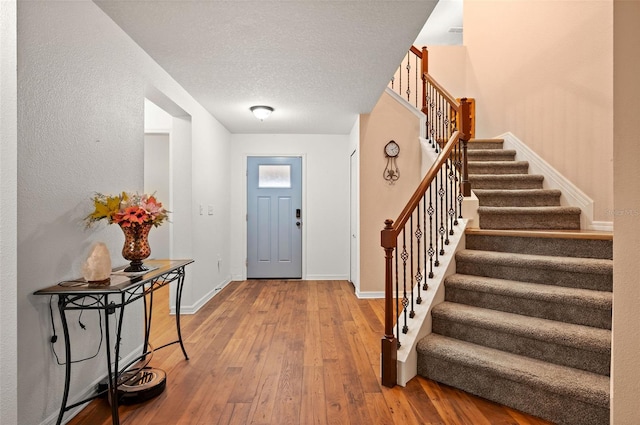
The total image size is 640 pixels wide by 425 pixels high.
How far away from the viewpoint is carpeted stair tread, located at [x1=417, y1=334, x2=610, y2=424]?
1.74 m

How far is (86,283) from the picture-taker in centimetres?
181

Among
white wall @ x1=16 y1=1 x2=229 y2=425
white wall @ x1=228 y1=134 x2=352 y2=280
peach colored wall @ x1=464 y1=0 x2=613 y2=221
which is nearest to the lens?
white wall @ x1=16 y1=1 x2=229 y2=425

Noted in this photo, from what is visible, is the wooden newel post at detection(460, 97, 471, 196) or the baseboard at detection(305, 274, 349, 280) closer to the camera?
the wooden newel post at detection(460, 97, 471, 196)

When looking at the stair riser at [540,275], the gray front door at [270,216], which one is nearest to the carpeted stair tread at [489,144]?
the stair riser at [540,275]

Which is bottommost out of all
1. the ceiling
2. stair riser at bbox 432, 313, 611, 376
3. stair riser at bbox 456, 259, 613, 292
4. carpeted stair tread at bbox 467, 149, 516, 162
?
stair riser at bbox 432, 313, 611, 376

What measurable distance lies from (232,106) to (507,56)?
370cm

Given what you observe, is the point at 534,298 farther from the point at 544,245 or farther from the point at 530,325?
the point at 544,245

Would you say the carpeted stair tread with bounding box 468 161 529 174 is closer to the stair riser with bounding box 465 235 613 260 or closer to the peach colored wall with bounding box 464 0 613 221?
the peach colored wall with bounding box 464 0 613 221

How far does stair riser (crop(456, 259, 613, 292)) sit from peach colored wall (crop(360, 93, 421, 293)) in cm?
187

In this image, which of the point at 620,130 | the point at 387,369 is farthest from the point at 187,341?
the point at 620,130

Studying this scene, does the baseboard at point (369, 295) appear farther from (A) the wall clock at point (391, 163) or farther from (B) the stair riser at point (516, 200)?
(B) the stair riser at point (516, 200)

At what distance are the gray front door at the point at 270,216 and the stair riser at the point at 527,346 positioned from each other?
363 cm

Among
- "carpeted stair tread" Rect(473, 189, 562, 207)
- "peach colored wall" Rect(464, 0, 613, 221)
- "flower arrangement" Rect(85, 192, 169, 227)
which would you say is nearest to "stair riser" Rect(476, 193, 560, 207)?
"carpeted stair tread" Rect(473, 189, 562, 207)

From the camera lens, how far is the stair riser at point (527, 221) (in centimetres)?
321
